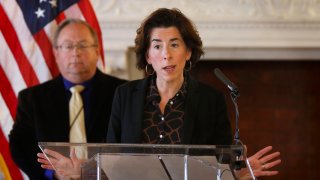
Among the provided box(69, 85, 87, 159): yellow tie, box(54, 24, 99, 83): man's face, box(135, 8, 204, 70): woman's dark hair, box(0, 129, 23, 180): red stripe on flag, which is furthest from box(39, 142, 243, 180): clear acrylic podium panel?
box(0, 129, 23, 180): red stripe on flag

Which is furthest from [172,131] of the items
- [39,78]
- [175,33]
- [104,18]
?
[104,18]

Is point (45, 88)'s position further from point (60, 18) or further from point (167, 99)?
point (167, 99)

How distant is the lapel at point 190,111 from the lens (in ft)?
→ 8.71

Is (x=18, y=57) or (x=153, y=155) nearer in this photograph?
(x=153, y=155)

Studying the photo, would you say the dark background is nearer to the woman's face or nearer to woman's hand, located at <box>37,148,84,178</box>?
the woman's face

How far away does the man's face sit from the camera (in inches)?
143

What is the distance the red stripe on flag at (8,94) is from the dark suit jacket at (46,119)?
17.8 inches

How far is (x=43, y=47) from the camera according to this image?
13.5 ft

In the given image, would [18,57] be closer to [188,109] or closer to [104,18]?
[104,18]

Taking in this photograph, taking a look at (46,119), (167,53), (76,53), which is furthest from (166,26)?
(46,119)

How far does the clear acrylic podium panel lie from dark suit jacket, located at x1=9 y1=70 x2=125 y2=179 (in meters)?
1.31

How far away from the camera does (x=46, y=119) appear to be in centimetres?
359

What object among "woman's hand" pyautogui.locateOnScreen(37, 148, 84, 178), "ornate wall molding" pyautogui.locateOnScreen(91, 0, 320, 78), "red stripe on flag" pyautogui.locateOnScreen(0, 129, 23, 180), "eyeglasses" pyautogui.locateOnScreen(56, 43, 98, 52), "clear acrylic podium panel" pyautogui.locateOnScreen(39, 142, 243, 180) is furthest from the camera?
"ornate wall molding" pyautogui.locateOnScreen(91, 0, 320, 78)

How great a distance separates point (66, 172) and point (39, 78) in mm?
1930
